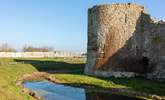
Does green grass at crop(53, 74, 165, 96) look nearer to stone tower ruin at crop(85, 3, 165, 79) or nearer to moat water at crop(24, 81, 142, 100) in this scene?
moat water at crop(24, 81, 142, 100)

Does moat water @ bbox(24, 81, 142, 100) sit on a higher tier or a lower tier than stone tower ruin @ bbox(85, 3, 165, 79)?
lower

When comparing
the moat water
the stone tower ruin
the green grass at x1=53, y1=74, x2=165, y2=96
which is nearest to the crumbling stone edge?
the green grass at x1=53, y1=74, x2=165, y2=96

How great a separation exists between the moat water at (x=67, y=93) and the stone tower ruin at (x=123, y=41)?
22.0 feet

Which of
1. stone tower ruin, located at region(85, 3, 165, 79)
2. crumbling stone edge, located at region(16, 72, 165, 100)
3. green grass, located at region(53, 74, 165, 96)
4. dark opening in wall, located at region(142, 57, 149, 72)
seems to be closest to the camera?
crumbling stone edge, located at region(16, 72, 165, 100)

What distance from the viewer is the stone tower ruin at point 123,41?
125 feet

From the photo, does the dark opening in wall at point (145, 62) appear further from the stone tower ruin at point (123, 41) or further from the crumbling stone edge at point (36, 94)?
the crumbling stone edge at point (36, 94)

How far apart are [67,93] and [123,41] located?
36.5 ft

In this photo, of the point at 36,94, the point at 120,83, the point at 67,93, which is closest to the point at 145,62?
the point at 120,83

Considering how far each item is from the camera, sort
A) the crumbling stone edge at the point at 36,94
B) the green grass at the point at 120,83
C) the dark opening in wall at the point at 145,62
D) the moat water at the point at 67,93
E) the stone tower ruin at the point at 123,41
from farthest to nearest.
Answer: the dark opening in wall at the point at 145,62 → the stone tower ruin at the point at 123,41 → the green grass at the point at 120,83 → the moat water at the point at 67,93 → the crumbling stone edge at the point at 36,94

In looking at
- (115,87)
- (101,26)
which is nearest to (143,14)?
(101,26)

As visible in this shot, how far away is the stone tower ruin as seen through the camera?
38188mm

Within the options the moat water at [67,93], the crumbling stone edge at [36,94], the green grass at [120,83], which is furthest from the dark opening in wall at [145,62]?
the moat water at [67,93]

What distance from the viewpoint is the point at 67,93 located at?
98.5 ft

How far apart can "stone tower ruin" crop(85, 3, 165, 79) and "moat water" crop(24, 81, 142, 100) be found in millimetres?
6707
